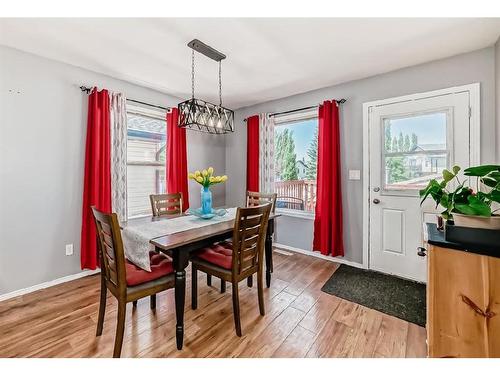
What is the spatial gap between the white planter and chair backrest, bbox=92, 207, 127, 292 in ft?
5.96

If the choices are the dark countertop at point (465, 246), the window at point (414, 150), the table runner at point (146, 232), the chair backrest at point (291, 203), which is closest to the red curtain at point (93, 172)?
the table runner at point (146, 232)

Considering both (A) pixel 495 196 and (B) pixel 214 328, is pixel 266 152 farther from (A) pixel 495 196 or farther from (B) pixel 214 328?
(A) pixel 495 196

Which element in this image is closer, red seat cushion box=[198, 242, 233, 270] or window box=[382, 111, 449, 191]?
red seat cushion box=[198, 242, 233, 270]

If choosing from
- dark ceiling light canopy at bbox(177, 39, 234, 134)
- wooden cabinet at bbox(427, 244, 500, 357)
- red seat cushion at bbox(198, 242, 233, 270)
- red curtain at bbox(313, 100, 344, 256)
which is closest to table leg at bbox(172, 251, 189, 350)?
red seat cushion at bbox(198, 242, 233, 270)

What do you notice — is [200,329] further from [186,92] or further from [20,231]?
[186,92]

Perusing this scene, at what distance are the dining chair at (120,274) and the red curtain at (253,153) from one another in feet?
7.60

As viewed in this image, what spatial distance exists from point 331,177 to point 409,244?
117 cm

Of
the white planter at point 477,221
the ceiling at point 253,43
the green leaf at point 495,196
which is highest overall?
the ceiling at point 253,43

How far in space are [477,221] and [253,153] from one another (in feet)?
10.1

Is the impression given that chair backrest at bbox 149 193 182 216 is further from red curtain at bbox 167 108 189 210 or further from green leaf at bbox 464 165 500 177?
green leaf at bbox 464 165 500 177

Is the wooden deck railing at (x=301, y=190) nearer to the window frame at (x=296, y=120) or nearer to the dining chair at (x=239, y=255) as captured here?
the window frame at (x=296, y=120)

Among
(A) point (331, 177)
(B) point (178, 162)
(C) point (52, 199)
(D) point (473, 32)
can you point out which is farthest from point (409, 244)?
(C) point (52, 199)

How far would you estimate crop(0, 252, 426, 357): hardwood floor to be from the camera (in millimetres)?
1590

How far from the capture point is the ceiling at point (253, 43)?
1.86 meters
